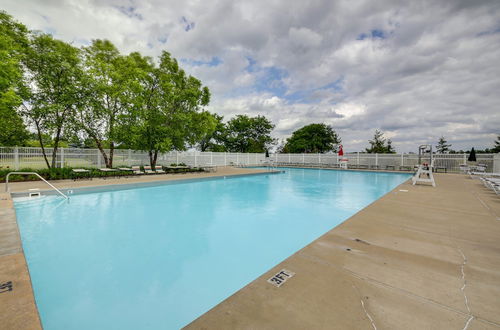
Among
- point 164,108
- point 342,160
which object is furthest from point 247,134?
point 164,108

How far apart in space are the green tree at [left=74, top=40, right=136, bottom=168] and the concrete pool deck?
9.58m

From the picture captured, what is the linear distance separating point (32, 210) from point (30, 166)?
7.07 metres

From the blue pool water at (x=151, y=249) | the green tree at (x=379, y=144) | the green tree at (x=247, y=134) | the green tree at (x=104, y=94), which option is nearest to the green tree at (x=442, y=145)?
the green tree at (x=379, y=144)

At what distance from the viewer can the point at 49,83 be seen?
9383 millimetres

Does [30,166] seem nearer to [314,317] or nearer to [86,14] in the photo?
[86,14]

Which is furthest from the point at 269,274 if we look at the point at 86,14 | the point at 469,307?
the point at 86,14

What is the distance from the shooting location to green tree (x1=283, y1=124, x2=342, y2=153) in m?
41.5

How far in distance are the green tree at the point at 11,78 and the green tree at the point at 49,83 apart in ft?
1.26

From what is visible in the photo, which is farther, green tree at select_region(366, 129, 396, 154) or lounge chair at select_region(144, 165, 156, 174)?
green tree at select_region(366, 129, 396, 154)

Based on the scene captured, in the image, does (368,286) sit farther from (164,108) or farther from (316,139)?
(316,139)

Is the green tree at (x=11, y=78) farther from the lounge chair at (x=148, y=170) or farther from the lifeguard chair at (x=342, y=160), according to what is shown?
the lifeguard chair at (x=342, y=160)

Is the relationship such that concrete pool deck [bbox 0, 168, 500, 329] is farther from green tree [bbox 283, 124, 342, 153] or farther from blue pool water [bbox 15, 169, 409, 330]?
green tree [bbox 283, 124, 342, 153]

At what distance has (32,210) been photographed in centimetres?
557

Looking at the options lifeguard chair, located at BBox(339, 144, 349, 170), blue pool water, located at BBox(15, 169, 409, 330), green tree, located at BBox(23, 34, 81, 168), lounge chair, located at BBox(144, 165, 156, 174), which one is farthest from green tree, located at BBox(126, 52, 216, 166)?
lifeguard chair, located at BBox(339, 144, 349, 170)
